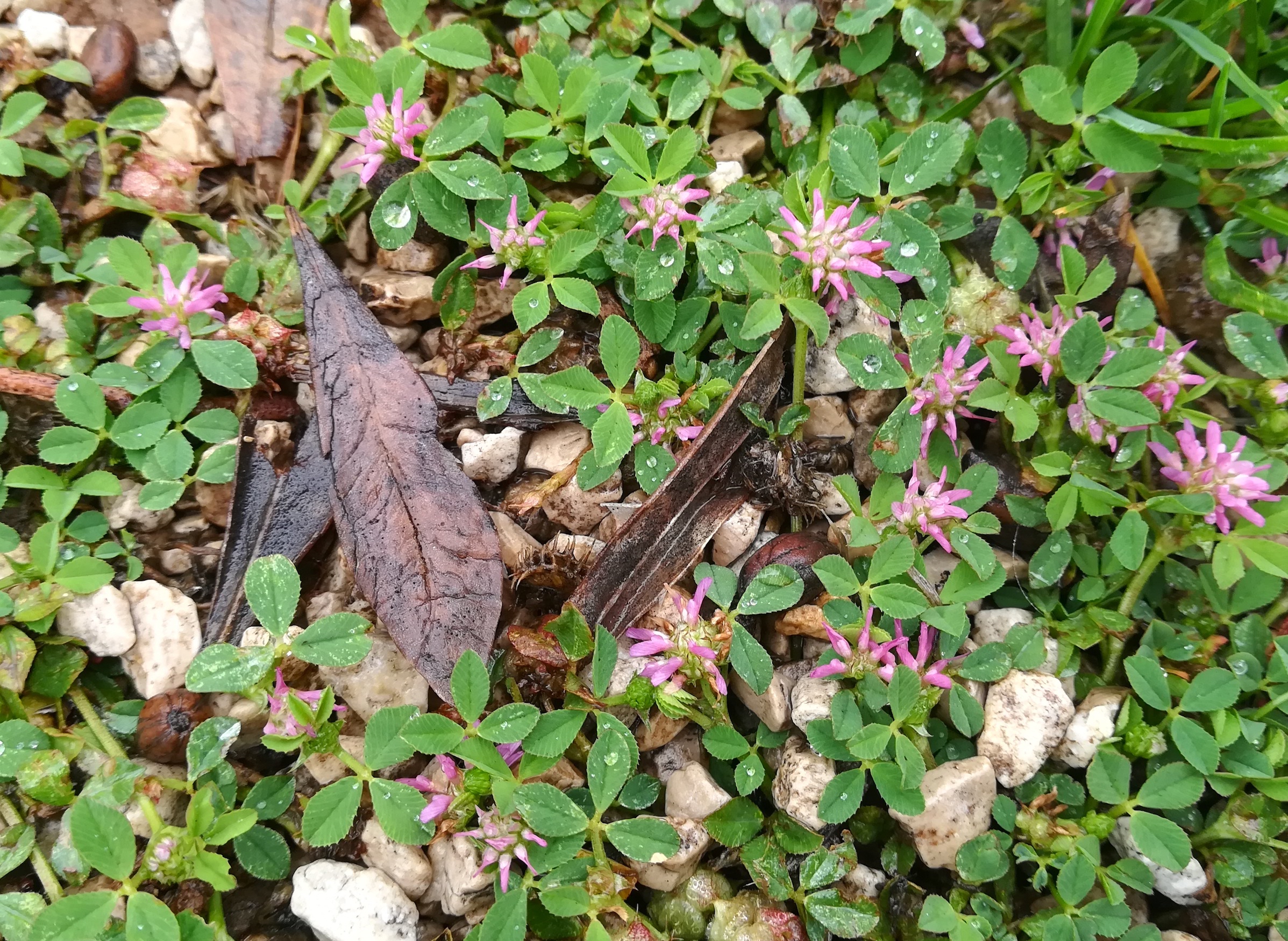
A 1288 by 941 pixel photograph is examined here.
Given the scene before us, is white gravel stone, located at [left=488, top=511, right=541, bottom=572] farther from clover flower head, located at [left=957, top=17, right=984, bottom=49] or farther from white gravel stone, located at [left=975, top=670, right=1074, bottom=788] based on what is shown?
clover flower head, located at [left=957, top=17, right=984, bottom=49]

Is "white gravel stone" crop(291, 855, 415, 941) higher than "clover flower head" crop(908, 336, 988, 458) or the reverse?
the reverse

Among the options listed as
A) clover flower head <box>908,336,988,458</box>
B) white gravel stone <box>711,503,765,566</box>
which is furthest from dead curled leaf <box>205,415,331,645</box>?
clover flower head <box>908,336,988,458</box>

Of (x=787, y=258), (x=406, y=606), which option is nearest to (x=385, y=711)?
(x=406, y=606)

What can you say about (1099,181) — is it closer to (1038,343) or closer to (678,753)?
(1038,343)

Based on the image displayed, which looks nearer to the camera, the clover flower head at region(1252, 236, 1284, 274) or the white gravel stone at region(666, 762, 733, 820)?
the white gravel stone at region(666, 762, 733, 820)

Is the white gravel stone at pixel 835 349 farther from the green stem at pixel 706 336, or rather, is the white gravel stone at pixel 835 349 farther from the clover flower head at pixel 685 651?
the clover flower head at pixel 685 651
